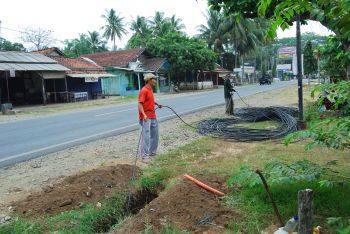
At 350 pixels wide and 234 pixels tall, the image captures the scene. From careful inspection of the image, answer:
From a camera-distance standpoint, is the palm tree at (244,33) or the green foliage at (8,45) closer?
the green foliage at (8,45)

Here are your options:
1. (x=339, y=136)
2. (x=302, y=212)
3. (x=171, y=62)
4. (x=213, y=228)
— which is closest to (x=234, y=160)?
(x=213, y=228)

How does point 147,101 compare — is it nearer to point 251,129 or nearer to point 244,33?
point 251,129

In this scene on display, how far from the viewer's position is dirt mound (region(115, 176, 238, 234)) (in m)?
4.18

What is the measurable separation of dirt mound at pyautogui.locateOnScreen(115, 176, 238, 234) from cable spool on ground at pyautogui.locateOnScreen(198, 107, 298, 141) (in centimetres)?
467

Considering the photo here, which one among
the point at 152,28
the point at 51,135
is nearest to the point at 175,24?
the point at 152,28

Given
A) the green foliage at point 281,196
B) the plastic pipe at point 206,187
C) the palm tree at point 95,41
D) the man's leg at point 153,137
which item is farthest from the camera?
the palm tree at point 95,41

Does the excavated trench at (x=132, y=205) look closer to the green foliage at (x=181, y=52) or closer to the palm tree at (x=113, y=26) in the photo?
the green foliage at (x=181, y=52)

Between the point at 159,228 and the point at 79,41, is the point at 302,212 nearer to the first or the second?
the point at 159,228

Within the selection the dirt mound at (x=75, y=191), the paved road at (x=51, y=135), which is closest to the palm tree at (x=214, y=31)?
→ the paved road at (x=51, y=135)

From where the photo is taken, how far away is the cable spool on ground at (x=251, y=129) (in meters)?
9.53

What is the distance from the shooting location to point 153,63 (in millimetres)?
41094

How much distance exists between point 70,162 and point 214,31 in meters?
50.0

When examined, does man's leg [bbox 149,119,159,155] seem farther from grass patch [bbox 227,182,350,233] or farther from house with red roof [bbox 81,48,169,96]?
house with red roof [bbox 81,48,169,96]

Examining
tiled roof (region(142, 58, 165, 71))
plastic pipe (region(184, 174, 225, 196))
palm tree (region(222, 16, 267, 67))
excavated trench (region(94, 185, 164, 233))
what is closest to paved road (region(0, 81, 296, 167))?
excavated trench (region(94, 185, 164, 233))
